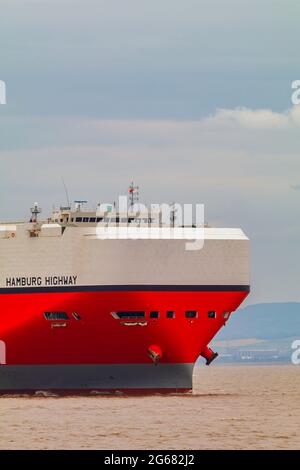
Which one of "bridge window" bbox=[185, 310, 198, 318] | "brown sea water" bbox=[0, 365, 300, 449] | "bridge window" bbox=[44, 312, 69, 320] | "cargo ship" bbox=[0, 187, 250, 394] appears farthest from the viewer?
"bridge window" bbox=[44, 312, 69, 320]

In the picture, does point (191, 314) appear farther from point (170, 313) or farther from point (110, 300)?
point (110, 300)

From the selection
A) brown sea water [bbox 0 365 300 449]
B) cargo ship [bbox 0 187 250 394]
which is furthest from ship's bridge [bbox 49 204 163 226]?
brown sea water [bbox 0 365 300 449]

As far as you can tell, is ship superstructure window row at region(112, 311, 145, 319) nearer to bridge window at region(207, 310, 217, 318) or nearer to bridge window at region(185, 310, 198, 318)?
bridge window at region(185, 310, 198, 318)

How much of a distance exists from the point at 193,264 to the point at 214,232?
2.41 m

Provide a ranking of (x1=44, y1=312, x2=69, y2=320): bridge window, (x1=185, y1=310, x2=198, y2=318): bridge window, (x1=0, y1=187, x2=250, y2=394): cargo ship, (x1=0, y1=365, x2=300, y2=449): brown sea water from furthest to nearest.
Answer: (x1=44, y1=312, x2=69, y2=320): bridge window
(x1=185, y1=310, x2=198, y2=318): bridge window
(x1=0, y1=187, x2=250, y2=394): cargo ship
(x1=0, y1=365, x2=300, y2=449): brown sea water

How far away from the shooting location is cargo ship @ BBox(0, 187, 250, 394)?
77250 millimetres

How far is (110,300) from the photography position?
7706cm

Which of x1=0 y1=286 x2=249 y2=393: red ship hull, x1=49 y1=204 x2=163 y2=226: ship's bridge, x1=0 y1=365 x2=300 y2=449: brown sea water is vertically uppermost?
x1=49 y1=204 x2=163 y2=226: ship's bridge

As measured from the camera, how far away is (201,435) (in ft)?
198

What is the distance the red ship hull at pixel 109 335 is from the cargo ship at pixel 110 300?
5 cm

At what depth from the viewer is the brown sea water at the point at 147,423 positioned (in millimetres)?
58000

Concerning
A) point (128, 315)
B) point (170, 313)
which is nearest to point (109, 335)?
point (128, 315)

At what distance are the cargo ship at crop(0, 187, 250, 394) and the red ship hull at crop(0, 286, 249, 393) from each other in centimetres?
5

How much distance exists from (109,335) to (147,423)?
44.1ft
